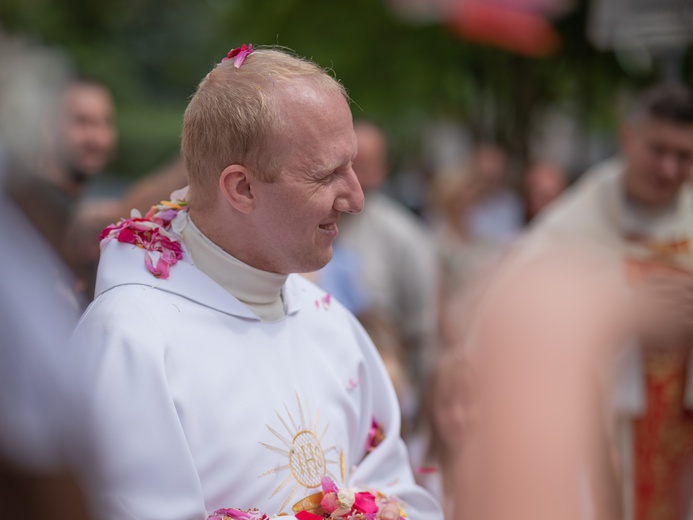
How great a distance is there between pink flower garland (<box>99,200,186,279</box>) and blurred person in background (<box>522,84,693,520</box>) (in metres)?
2.01

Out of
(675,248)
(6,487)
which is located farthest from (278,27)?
(6,487)

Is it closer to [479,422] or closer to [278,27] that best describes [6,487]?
[479,422]

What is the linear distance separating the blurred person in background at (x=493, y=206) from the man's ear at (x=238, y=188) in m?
5.26

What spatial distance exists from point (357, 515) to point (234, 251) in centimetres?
72

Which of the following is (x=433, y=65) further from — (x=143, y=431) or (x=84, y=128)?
(x=143, y=431)

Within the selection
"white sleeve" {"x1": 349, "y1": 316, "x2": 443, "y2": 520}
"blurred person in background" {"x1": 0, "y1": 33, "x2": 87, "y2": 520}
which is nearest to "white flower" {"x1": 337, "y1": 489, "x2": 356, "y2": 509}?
"white sleeve" {"x1": 349, "y1": 316, "x2": 443, "y2": 520}

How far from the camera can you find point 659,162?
4.75 m

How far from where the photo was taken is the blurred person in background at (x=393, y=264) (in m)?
6.51

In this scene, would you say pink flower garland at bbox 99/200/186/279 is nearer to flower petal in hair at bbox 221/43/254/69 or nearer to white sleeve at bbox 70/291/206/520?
white sleeve at bbox 70/291/206/520

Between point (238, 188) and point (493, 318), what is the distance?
1467 mm

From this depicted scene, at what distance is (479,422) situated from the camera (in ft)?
3.81

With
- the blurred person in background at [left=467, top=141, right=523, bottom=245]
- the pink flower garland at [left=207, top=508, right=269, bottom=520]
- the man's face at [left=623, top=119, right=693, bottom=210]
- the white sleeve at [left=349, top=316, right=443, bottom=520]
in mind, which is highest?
the man's face at [left=623, top=119, right=693, bottom=210]

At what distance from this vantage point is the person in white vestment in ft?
7.34

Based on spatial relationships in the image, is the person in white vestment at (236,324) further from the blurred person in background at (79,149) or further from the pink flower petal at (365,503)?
the blurred person in background at (79,149)
